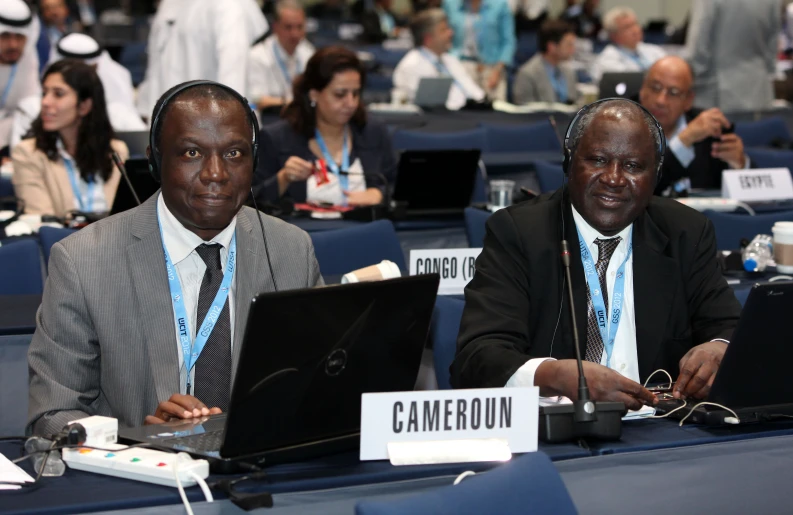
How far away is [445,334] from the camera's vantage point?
278cm

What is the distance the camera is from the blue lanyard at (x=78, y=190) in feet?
15.6

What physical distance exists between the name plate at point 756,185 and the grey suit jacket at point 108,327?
10.5ft

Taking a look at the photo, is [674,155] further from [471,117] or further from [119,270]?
[119,270]

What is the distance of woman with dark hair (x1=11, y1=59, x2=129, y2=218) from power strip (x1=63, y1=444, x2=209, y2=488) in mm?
3042

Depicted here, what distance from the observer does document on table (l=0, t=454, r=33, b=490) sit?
1.71 metres

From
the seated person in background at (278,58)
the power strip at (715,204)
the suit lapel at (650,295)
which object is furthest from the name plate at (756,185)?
the seated person in background at (278,58)

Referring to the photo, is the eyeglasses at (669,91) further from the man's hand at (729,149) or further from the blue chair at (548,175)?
the blue chair at (548,175)

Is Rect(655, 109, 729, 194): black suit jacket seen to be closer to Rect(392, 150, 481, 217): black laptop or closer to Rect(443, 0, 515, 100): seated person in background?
Rect(392, 150, 481, 217): black laptop

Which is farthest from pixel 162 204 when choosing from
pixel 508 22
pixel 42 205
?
pixel 508 22

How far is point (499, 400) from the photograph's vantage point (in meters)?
1.83

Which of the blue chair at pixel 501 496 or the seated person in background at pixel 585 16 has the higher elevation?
the seated person in background at pixel 585 16

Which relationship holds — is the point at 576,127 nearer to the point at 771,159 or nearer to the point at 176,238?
the point at 176,238

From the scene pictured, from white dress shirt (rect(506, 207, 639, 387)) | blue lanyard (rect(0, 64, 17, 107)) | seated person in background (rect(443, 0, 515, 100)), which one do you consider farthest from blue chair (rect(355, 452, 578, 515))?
seated person in background (rect(443, 0, 515, 100))

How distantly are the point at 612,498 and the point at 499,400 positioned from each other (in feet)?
0.79
